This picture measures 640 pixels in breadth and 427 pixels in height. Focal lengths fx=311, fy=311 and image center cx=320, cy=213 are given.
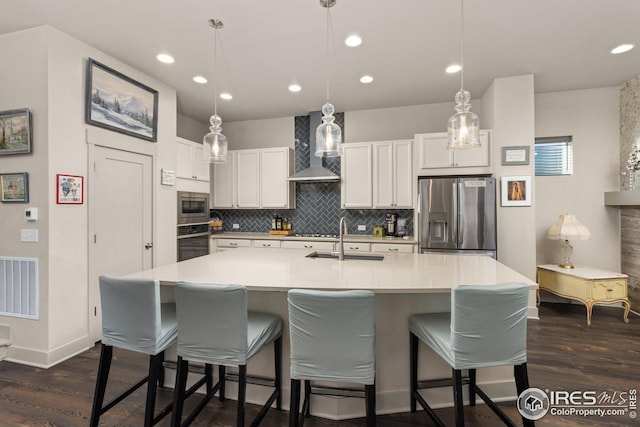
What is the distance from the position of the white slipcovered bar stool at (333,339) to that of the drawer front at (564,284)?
3403mm

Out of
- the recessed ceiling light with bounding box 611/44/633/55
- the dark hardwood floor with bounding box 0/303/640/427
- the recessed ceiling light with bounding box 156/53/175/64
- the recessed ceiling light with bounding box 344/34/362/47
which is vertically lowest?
the dark hardwood floor with bounding box 0/303/640/427

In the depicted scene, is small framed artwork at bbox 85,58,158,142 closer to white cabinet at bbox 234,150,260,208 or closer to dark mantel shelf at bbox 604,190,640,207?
white cabinet at bbox 234,150,260,208

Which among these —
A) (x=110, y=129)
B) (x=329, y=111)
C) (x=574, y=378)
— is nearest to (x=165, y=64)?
(x=110, y=129)

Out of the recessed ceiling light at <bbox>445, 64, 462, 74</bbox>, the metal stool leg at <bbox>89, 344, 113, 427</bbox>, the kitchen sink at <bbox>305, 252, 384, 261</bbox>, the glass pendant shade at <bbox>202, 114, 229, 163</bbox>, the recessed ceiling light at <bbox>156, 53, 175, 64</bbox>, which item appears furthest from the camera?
the recessed ceiling light at <bbox>445, 64, 462, 74</bbox>

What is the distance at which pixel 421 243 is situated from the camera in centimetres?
394

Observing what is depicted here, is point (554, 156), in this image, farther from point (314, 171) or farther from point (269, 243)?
point (269, 243)

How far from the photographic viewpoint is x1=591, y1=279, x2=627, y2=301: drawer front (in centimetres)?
350

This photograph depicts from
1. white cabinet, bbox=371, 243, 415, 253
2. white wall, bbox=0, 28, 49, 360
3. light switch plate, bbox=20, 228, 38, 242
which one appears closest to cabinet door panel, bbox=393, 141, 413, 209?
white cabinet, bbox=371, 243, 415, 253

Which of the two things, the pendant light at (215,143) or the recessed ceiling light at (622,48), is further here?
the recessed ceiling light at (622,48)

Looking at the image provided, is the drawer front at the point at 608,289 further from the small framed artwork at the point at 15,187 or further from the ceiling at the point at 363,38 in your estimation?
the small framed artwork at the point at 15,187

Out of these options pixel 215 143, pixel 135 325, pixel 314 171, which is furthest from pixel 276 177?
pixel 135 325

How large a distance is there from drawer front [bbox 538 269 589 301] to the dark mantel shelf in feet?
3.55

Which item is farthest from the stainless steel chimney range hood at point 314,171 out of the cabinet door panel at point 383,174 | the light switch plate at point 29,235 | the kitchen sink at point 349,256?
the light switch plate at point 29,235

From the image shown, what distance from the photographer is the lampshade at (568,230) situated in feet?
12.2
